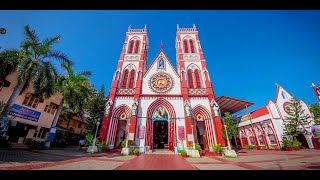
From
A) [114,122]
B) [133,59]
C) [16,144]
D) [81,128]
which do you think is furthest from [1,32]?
[81,128]

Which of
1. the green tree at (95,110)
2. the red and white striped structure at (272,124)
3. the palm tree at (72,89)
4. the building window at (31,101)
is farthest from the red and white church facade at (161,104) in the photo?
the red and white striped structure at (272,124)

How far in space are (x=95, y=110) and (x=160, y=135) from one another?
13.0 metres

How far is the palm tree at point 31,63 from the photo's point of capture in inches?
457

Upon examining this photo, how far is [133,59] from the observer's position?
2634cm

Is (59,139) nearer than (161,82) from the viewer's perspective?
Yes

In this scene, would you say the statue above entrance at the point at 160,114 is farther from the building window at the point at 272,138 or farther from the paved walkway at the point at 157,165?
the building window at the point at 272,138

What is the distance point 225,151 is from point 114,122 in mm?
14975

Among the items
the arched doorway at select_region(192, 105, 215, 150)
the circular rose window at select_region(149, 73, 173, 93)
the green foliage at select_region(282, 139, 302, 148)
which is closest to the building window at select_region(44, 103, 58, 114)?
the circular rose window at select_region(149, 73, 173, 93)

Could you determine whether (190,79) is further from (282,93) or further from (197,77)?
(282,93)

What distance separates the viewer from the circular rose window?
76.5 feet

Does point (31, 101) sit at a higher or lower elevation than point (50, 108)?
higher

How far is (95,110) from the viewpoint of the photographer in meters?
26.1

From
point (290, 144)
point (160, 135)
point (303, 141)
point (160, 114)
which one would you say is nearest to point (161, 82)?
point (160, 114)

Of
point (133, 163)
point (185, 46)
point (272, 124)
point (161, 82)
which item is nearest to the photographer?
point (133, 163)
